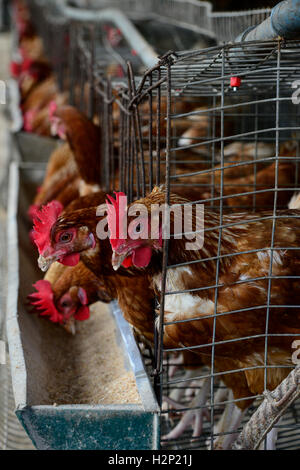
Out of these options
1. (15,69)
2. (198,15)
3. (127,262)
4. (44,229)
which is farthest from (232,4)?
(15,69)

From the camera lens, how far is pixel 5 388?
2.17m

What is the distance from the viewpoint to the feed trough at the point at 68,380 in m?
1.42

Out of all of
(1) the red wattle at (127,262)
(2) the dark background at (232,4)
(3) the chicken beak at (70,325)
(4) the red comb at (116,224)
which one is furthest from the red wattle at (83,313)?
(2) the dark background at (232,4)

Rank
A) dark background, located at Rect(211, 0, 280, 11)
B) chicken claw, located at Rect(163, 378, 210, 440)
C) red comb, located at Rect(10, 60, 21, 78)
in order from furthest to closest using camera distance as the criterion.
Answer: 1. red comb, located at Rect(10, 60, 21, 78)
2. dark background, located at Rect(211, 0, 280, 11)
3. chicken claw, located at Rect(163, 378, 210, 440)

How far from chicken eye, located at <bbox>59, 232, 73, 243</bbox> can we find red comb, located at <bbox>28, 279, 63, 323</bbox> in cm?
52

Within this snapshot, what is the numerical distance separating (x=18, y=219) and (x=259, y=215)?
1775 mm

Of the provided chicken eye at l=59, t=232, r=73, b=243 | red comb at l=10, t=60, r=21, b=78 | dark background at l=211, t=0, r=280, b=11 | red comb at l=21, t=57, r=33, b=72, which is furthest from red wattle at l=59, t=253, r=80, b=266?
red comb at l=10, t=60, r=21, b=78

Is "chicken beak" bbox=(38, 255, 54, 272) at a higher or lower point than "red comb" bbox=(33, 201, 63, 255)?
lower

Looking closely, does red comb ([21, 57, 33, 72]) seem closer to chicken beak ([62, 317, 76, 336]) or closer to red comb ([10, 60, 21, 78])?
red comb ([10, 60, 21, 78])

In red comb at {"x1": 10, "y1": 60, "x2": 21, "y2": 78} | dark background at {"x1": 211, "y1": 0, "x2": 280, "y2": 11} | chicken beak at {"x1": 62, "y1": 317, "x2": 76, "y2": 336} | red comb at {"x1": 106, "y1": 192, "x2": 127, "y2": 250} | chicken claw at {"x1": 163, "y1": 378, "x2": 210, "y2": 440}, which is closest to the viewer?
red comb at {"x1": 106, "y1": 192, "x2": 127, "y2": 250}

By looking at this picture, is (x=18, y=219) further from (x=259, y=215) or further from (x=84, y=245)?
(x=259, y=215)

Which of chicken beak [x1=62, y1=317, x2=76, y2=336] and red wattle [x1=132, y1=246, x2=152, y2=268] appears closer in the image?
red wattle [x1=132, y1=246, x2=152, y2=268]

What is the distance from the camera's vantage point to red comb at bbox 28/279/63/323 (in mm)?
2139

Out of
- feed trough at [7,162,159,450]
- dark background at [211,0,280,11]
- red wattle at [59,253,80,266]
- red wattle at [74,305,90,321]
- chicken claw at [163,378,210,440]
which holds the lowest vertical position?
chicken claw at [163,378,210,440]
